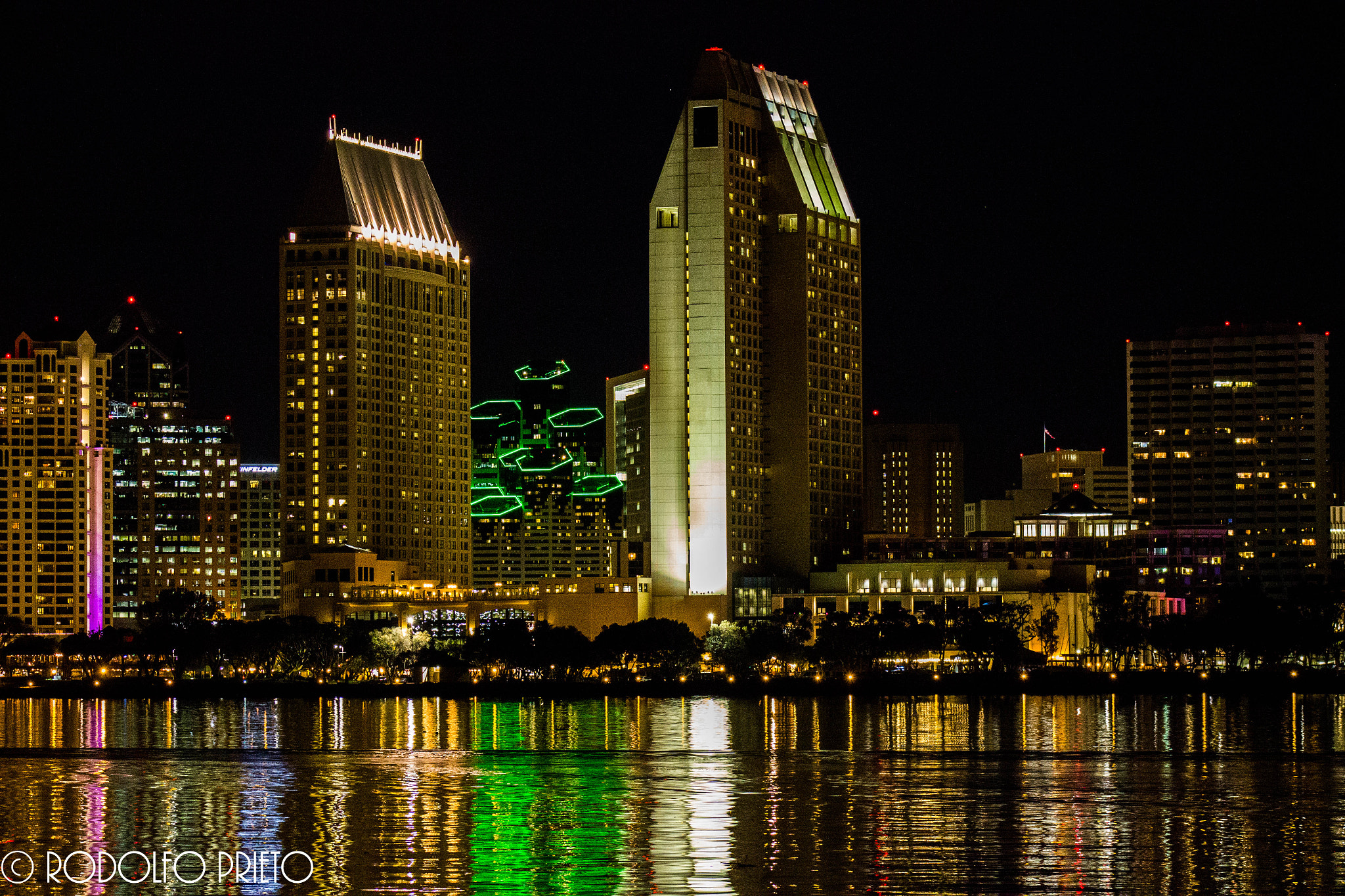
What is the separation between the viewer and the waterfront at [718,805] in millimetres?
78125

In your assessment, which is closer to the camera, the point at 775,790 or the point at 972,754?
the point at 775,790

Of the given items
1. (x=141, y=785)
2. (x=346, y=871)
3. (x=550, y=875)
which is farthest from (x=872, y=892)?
(x=141, y=785)

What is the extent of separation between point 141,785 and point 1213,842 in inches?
2214

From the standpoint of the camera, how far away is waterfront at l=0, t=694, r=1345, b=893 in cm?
7812

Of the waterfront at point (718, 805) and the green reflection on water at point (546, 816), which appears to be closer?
the green reflection on water at point (546, 816)

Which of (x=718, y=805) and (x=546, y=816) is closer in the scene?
(x=546, y=816)

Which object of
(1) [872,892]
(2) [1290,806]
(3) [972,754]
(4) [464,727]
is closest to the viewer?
(1) [872,892]

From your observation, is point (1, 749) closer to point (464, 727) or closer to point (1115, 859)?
point (464, 727)

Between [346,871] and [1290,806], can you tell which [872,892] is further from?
[1290,806]

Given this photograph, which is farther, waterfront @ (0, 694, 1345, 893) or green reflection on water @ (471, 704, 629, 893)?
waterfront @ (0, 694, 1345, 893)

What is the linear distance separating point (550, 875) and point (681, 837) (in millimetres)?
11268

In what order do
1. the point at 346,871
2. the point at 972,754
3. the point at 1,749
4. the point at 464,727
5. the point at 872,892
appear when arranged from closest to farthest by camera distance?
the point at 872,892
the point at 346,871
the point at 972,754
the point at 1,749
the point at 464,727

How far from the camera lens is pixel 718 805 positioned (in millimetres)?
100938

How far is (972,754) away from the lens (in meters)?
132
